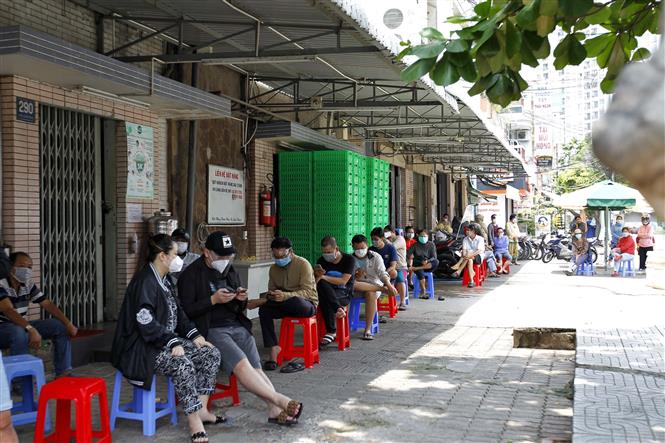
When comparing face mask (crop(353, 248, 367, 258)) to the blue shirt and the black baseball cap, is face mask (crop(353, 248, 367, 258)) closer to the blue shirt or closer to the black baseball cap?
the blue shirt

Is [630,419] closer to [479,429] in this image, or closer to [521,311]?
[479,429]

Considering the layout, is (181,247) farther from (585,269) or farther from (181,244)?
(585,269)

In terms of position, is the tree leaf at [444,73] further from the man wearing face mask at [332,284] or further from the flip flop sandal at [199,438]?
the man wearing face mask at [332,284]

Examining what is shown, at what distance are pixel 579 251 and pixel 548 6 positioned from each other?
688 inches

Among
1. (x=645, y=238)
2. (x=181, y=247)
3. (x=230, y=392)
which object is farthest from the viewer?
(x=645, y=238)

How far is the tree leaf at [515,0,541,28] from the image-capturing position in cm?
330

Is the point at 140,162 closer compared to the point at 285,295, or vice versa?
the point at 285,295

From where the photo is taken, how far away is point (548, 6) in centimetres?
318

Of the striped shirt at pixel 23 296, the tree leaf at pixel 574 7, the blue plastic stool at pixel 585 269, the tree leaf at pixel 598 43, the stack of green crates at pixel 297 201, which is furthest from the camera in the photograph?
the blue plastic stool at pixel 585 269

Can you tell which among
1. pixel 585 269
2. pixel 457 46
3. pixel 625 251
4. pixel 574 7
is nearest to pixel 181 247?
pixel 457 46

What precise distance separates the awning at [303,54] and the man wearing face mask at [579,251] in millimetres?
4982

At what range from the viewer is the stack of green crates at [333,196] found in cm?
1243

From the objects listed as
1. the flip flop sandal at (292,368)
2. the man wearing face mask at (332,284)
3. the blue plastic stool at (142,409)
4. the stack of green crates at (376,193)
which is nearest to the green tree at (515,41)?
the blue plastic stool at (142,409)

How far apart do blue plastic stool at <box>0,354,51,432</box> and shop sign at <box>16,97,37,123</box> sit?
104 inches
